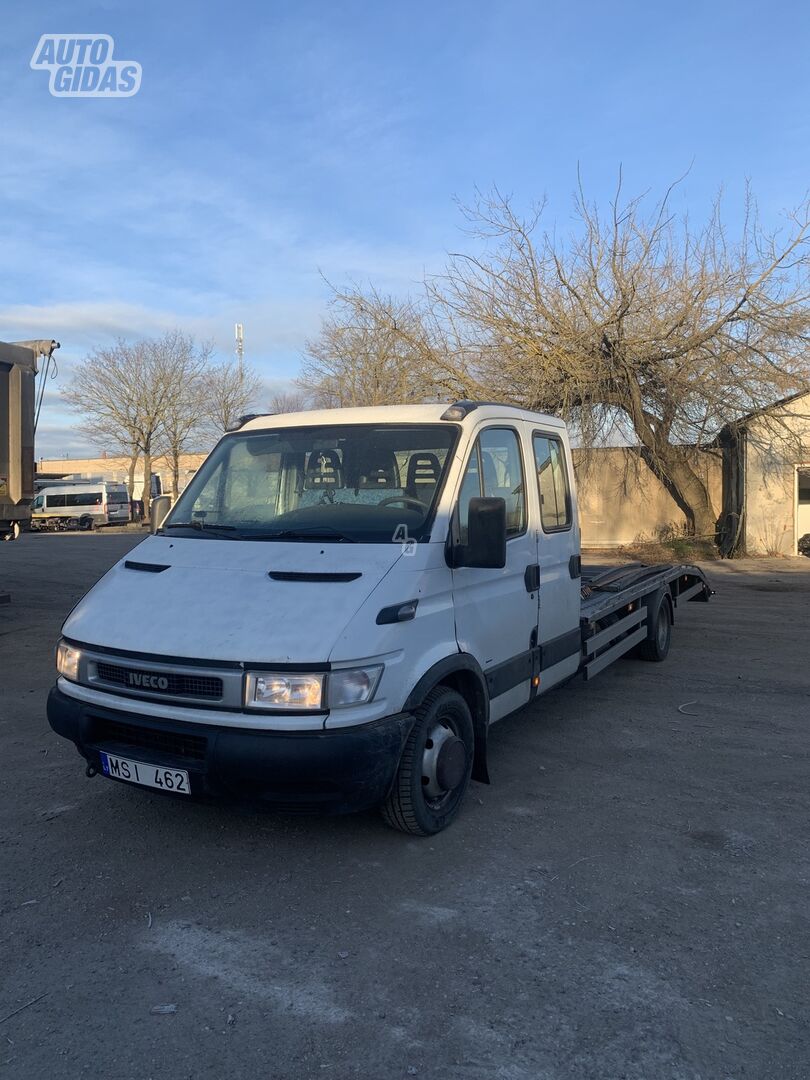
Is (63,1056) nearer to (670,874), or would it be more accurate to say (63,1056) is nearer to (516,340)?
(670,874)

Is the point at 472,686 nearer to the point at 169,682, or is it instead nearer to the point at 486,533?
the point at 486,533

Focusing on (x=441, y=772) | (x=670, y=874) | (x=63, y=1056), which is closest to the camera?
(x=63, y=1056)

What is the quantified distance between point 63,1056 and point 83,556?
1970 centimetres

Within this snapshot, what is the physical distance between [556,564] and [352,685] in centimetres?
240

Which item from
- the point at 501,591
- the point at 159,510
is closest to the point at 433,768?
the point at 501,591

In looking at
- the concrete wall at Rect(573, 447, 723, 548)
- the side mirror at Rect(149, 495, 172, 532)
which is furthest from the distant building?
the concrete wall at Rect(573, 447, 723, 548)

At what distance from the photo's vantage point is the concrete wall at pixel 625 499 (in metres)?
20.2

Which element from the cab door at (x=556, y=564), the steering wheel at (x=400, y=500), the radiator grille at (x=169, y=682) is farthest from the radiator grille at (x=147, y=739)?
the cab door at (x=556, y=564)

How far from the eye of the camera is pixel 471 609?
4.36 m

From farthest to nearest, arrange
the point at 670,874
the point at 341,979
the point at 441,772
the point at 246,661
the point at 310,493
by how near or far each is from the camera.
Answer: the point at 310,493
the point at 441,772
the point at 670,874
the point at 246,661
the point at 341,979

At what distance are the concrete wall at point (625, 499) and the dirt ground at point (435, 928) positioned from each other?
1537cm

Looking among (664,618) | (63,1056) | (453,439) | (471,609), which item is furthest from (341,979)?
(664,618)

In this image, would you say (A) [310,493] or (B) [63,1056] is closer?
(B) [63,1056]

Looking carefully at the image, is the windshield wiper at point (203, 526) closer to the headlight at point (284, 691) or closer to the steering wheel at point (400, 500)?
the steering wheel at point (400, 500)
